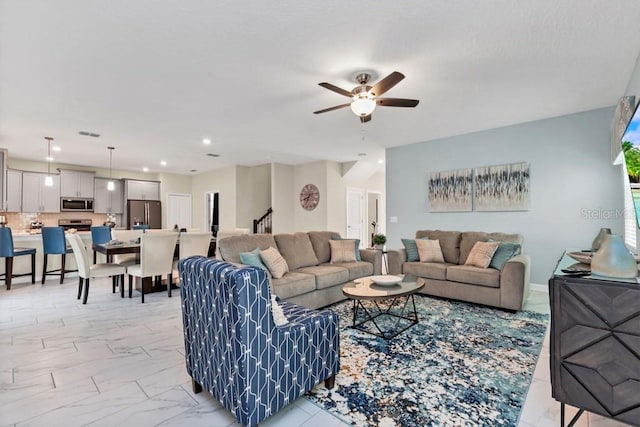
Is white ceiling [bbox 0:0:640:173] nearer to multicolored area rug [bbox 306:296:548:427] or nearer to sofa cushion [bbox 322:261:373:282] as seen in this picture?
sofa cushion [bbox 322:261:373:282]

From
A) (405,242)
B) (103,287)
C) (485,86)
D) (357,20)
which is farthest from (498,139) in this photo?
(103,287)

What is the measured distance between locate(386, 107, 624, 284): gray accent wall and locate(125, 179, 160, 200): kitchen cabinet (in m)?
8.07

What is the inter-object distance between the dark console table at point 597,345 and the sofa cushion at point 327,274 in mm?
2372

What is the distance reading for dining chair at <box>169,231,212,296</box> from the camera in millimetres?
4623

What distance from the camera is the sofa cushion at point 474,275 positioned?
145 inches

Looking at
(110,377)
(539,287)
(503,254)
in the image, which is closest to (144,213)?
(110,377)

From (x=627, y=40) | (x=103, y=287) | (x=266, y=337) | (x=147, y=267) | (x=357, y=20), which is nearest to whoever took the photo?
(x=266, y=337)

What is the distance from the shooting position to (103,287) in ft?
16.8

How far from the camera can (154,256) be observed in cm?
423

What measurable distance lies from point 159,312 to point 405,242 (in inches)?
141

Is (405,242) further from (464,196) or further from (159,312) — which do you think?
(159,312)

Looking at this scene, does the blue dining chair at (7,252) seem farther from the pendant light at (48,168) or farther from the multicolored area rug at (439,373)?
the multicolored area rug at (439,373)

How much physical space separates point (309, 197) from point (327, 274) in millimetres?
4754

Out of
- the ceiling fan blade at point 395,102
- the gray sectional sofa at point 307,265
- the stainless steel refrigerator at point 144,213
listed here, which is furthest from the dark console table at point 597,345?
the stainless steel refrigerator at point 144,213
